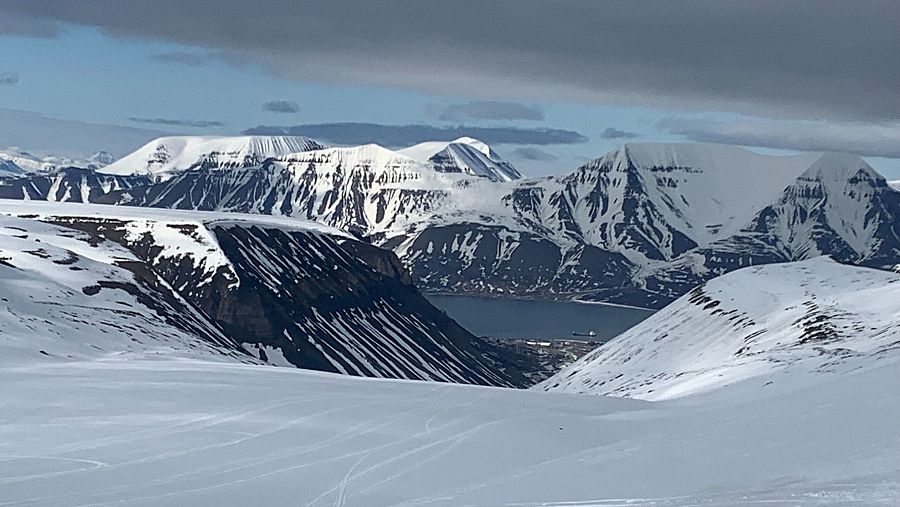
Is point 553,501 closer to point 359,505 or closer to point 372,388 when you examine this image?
point 359,505

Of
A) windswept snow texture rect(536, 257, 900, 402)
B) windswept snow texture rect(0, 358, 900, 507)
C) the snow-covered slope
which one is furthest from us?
the snow-covered slope

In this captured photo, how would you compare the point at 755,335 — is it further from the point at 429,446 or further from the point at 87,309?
the point at 429,446

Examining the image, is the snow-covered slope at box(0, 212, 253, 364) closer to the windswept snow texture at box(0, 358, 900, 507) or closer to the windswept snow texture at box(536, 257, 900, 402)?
the windswept snow texture at box(0, 358, 900, 507)

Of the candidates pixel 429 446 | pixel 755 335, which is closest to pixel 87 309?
pixel 755 335

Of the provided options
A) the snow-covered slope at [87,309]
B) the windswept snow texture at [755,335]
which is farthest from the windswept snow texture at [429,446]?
the snow-covered slope at [87,309]

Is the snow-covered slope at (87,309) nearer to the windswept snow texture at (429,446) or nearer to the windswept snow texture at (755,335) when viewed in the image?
the windswept snow texture at (429,446)

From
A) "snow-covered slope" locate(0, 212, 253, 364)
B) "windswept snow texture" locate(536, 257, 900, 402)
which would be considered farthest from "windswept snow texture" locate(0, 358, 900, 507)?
"snow-covered slope" locate(0, 212, 253, 364)

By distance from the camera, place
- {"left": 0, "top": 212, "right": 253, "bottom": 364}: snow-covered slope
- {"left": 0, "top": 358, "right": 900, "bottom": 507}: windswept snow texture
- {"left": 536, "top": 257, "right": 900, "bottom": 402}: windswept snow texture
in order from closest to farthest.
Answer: {"left": 0, "top": 358, "right": 900, "bottom": 507}: windswept snow texture
{"left": 536, "top": 257, "right": 900, "bottom": 402}: windswept snow texture
{"left": 0, "top": 212, "right": 253, "bottom": 364}: snow-covered slope
